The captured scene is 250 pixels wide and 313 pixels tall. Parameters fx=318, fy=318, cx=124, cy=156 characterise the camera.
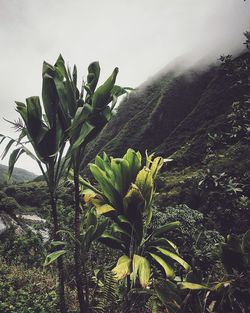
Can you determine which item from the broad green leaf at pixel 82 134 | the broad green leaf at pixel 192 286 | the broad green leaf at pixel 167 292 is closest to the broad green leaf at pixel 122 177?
the broad green leaf at pixel 82 134

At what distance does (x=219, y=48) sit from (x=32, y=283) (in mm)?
56721

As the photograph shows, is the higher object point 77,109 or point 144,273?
point 77,109

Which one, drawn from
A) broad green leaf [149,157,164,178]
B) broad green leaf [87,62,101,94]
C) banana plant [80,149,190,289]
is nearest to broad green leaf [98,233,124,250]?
banana plant [80,149,190,289]

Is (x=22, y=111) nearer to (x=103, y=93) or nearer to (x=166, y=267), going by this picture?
(x=103, y=93)

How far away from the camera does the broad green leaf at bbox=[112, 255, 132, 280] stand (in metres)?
3.79

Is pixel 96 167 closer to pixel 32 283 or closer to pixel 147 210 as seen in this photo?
pixel 147 210

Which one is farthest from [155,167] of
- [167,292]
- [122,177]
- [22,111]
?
[22,111]

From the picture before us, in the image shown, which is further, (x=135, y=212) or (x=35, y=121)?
(x=135, y=212)

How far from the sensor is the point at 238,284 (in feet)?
10.8

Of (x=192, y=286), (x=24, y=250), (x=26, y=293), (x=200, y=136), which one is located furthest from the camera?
(x=200, y=136)

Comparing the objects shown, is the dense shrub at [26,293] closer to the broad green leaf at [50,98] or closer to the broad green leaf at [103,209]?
the broad green leaf at [103,209]

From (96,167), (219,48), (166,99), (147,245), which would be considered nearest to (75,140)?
(96,167)

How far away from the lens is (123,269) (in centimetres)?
388

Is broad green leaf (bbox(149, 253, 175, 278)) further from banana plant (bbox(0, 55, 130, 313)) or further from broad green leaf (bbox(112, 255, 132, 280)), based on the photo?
banana plant (bbox(0, 55, 130, 313))
